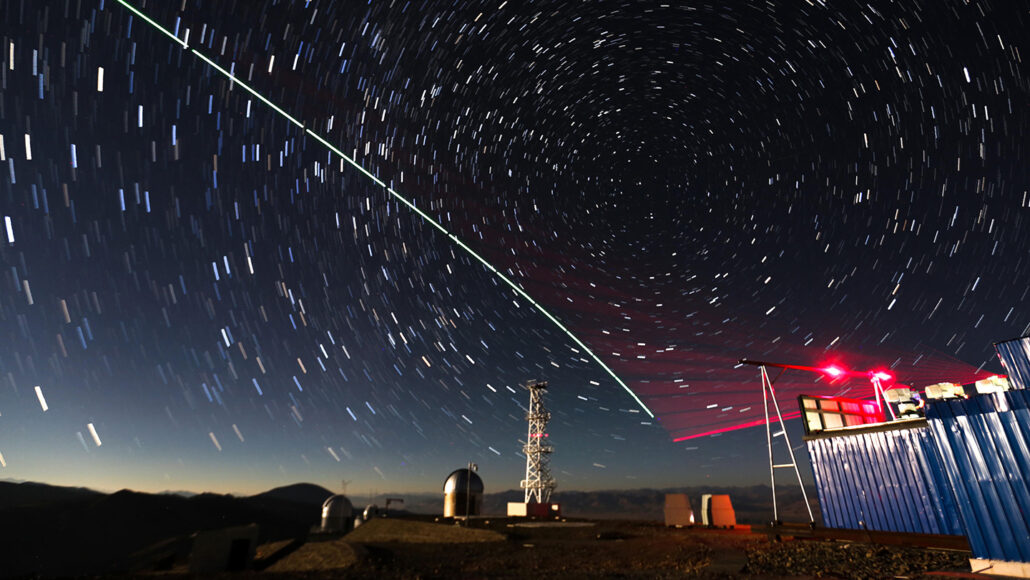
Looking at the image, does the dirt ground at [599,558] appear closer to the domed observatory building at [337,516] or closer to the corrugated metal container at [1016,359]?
the corrugated metal container at [1016,359]

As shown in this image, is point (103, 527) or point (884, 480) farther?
point (103, 527)

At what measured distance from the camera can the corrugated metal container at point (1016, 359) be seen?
1104 cm

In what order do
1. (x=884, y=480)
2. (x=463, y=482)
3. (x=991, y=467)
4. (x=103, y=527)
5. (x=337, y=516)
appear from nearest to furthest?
(x=991, y=467) → (x=884, y=480) → (x=463, y=482) → (x=337, y=516) → (x=103, y=527)

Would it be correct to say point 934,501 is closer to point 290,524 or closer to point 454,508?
point 454,508

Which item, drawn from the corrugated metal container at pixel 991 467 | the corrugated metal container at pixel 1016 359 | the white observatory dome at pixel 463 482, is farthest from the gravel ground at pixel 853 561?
the white observatory dome at pixel 463 482

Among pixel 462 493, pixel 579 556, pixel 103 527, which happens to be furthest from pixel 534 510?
pixel 103 527

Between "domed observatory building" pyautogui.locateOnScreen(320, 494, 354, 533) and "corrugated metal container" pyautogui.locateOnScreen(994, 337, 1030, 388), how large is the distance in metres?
51.4

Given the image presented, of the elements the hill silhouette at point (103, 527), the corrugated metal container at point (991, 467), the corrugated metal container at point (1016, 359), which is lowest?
the hill silhouette at point (103, 527)

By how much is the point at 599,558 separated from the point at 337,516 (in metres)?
41.7

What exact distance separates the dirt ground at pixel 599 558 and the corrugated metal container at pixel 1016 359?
441 cm

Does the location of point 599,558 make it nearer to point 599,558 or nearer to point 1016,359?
point 599,558

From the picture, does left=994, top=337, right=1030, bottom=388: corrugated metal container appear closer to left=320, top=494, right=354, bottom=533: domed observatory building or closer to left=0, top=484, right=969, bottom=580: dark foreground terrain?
left=0, top=484, right=969, bottom=580: dark foreground terrain

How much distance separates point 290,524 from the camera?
9975 centimetres

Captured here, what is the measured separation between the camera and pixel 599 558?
16281mm
